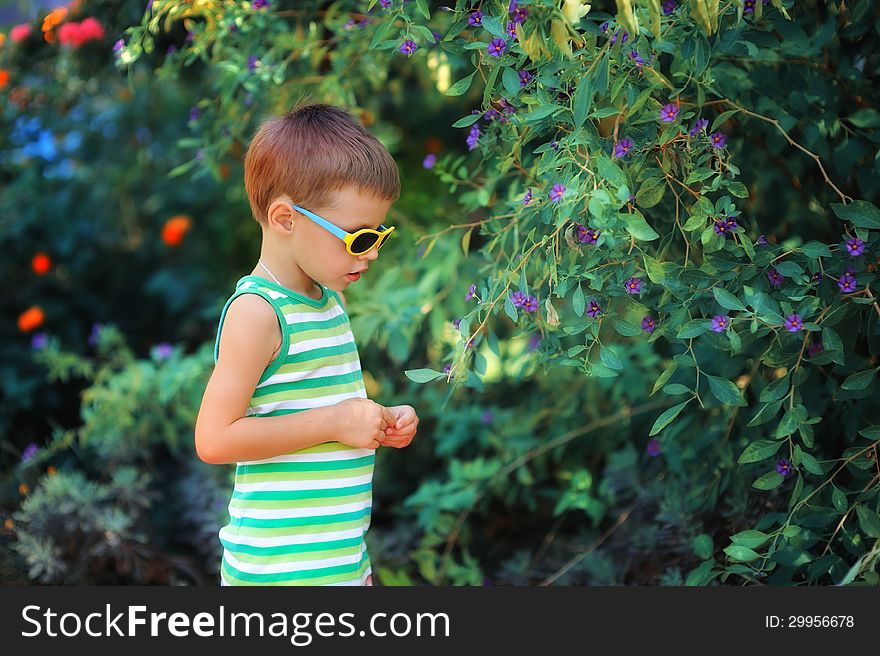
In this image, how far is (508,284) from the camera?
1.62 m

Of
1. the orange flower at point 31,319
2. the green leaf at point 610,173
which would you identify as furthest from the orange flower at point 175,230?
the green leaf at point 610,173

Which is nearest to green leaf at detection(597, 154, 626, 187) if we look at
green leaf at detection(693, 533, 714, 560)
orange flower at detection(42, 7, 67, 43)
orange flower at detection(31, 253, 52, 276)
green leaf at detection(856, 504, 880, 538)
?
green leaf at detection(856, 504, 880, 538)

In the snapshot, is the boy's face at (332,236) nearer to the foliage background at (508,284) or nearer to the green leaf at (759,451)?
the foliage background at (508,284)

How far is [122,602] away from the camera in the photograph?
1800 mm

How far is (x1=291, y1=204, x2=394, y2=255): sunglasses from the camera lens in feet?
5.00

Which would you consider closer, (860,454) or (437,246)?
(860,454)

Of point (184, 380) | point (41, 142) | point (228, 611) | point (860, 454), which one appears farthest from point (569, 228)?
point (41, 142)

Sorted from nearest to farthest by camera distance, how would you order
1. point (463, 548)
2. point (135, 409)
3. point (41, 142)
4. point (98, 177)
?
point (463, 548)
point (135, 409)
point (41, 142)
point (98, 177)

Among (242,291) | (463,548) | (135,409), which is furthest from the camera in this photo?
(135,409)

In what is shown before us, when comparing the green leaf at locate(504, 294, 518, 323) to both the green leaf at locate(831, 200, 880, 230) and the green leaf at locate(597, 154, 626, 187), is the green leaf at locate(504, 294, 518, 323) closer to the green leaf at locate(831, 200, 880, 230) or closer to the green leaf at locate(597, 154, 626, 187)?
the green leaf at locate(597, 154, 626, 187)

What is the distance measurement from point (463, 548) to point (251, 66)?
149 cm

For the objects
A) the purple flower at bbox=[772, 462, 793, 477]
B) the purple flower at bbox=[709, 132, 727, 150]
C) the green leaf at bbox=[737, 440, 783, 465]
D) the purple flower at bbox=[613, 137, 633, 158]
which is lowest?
the purple flower at bbox=[772, 462, 793, 477]

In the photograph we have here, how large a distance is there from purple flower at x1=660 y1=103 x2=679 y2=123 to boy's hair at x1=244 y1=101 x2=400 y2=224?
0.46 m

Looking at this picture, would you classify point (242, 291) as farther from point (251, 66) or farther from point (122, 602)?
point (251, 66)
